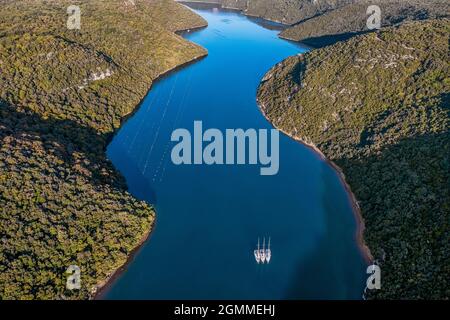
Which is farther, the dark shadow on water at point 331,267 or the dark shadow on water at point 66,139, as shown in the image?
the dark shadow on water at point 66,139

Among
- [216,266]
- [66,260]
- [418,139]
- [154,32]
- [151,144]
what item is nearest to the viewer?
[66,260]

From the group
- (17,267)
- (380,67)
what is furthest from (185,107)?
(17,267)

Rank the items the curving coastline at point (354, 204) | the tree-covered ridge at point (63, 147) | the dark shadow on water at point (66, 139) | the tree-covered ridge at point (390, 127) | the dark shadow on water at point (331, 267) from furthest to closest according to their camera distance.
Result: the dark shadow on water at point (66, 139) < the curving coastline at point (354, 204) < the dark shadow on water at point (331, 267) < the tree-covered ridge at point (390, 127) < the tree-covered ridge at point (63, 147)

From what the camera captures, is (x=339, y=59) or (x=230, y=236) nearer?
(x=230, y=236)

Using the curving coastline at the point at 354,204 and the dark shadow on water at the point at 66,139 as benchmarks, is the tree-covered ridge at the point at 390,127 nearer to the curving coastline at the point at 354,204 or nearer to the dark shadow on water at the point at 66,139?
the curving coastline at the point at 354,204

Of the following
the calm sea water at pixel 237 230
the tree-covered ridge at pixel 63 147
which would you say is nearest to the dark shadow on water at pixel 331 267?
the calm sea water at pixel 237 230

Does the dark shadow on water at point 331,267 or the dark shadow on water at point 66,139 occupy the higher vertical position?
the dark shadow on water at point 66,139

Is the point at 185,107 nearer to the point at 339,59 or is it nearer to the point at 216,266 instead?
the point at 339,59

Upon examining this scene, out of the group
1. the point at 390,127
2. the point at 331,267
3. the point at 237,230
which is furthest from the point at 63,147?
the point at 390,127
